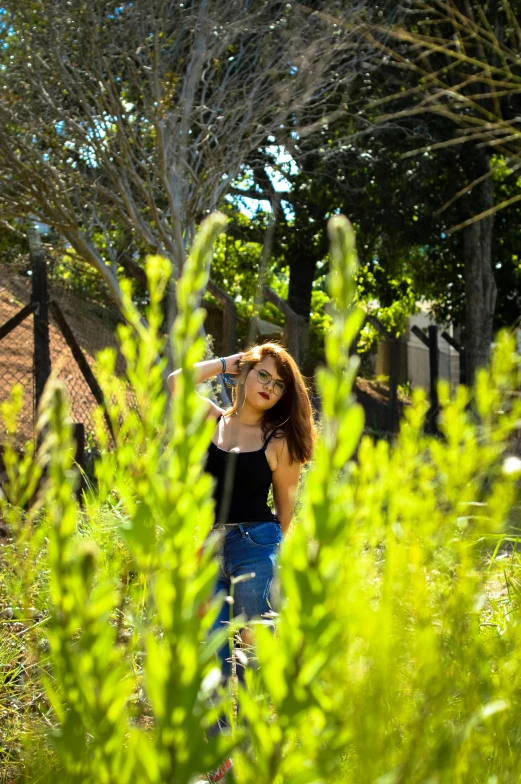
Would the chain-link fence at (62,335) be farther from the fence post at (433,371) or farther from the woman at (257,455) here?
the fence post at (433,371)

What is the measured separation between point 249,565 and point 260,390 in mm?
715

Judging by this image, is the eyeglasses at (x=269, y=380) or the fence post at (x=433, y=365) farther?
the fence post at (x=433, y=365)

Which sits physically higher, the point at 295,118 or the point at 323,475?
the point at 295,118

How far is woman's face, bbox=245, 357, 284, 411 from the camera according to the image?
335 centimetres

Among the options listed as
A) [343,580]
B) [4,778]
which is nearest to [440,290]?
[4,778]

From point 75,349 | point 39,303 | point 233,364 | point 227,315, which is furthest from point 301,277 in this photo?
point 233,364

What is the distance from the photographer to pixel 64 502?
0.54 meters

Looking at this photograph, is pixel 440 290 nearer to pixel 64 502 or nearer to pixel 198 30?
pixel 198 30

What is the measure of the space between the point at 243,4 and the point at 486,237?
6255mm

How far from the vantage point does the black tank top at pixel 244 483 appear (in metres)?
3.18

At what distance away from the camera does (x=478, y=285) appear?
12.6 metres

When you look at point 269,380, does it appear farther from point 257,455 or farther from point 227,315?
point 227,315

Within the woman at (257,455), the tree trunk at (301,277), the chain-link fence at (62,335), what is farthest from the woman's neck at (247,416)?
the tree trunk at (301,277)

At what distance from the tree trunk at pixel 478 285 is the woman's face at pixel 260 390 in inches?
376
